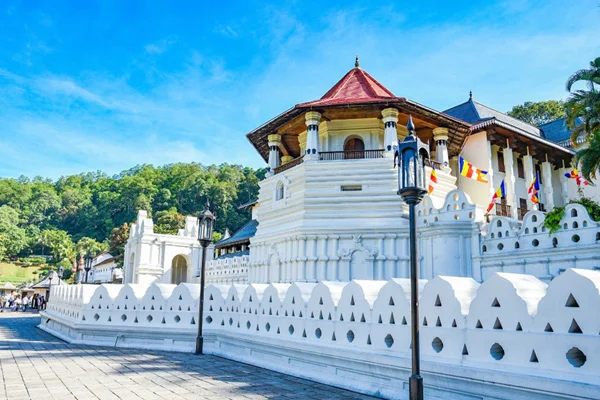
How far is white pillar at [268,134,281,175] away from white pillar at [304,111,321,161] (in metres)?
3.23

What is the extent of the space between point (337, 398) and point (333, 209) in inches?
534

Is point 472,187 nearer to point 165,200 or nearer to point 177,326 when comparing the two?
point 177,326

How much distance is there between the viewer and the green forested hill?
7275 centimetres

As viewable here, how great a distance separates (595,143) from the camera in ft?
45.5

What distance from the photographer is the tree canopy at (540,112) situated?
145 ft

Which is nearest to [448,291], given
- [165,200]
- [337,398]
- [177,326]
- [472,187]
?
[337,398]

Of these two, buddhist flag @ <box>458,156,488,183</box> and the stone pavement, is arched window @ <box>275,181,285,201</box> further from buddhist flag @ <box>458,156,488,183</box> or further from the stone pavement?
the stone pavement

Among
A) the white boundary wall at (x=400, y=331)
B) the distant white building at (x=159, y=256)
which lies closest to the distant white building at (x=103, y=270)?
the distant white building at (x=159, y=256)

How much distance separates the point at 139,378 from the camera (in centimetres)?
752

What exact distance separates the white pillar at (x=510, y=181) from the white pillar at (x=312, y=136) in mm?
10581

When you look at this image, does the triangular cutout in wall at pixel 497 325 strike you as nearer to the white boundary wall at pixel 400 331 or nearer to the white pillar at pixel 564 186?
the white boundary wall at pixel 400 331

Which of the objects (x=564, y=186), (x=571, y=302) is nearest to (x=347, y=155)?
(x=564, y=186)

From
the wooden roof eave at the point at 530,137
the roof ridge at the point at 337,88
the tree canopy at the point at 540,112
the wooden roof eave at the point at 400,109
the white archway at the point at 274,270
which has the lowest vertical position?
the white archway at the point at 274,270

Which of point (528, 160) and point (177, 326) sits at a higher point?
point (528, 160)
